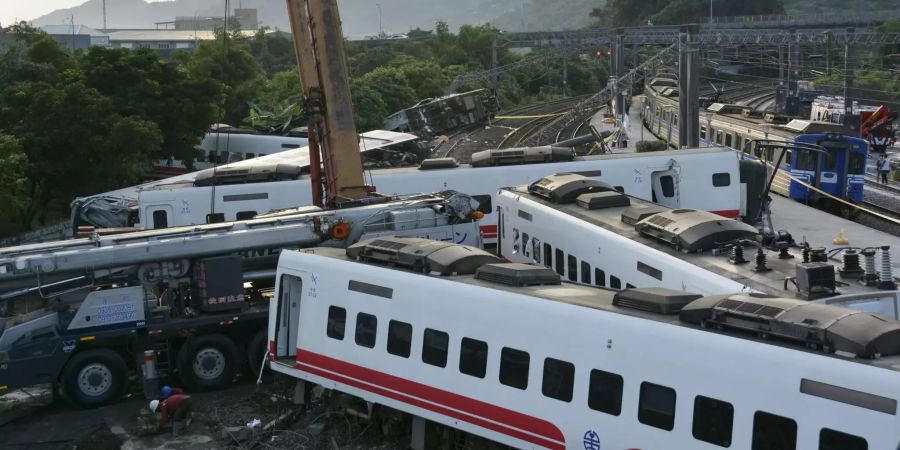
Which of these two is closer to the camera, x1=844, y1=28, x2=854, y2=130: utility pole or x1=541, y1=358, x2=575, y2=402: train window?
x1=541, y1=358, x2=575, y2=402: train window

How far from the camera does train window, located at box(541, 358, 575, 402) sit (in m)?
12.4

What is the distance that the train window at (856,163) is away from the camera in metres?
35.5

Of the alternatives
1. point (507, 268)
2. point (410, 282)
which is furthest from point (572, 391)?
point (410, 282)

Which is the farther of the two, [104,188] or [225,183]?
[104,188]

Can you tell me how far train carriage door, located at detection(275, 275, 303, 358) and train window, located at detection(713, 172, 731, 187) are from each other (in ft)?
47.9

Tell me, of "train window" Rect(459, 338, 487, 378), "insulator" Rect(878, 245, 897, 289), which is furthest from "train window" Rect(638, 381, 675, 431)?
"insulator" Rect(878, 245, 897, 289)

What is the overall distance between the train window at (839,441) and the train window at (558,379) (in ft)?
10.6

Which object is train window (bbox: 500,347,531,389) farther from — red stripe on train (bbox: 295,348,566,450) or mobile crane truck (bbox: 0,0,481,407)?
mobile crane truck (bbox: 0,0,481,407)

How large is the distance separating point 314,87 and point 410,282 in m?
10.2

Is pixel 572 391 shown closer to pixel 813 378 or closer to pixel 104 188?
pixel 813 378

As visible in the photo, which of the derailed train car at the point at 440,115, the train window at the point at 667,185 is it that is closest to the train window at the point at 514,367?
the train window at the point at 667,185

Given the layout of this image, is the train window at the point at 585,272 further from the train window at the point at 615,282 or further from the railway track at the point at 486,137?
the railway track at the point at 486,137

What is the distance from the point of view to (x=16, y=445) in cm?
1711

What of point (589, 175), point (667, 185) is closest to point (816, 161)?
point (667, 185)
